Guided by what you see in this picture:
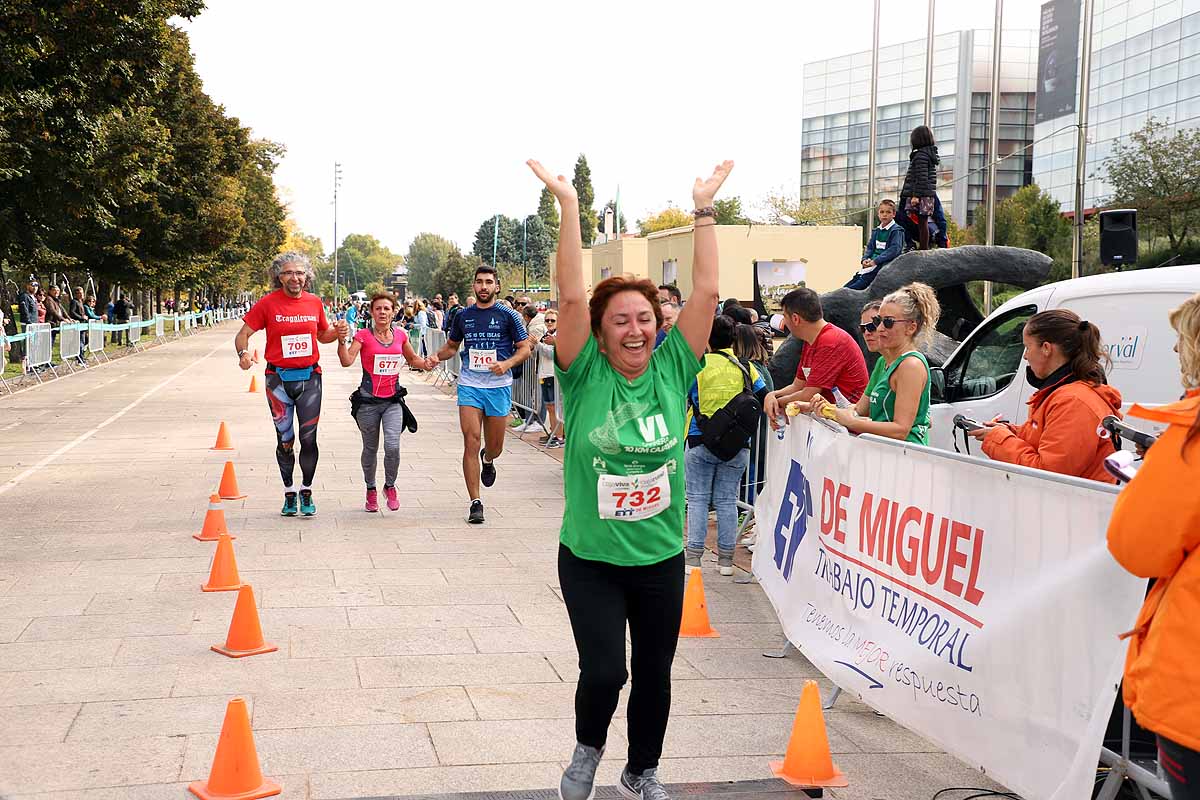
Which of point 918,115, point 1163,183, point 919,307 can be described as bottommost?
point 919,307

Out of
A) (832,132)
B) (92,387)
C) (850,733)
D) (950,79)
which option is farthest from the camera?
(832,132)

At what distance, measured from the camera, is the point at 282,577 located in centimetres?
798

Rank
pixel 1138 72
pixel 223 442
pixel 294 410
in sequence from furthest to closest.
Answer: pixel 1138 72 → pixel 223 442 → pixel 294 410

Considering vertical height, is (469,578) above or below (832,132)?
below

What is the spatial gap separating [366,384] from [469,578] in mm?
2785

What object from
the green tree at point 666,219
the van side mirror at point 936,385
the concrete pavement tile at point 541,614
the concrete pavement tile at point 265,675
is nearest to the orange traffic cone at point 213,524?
the concrete pavement tile at point 541,614

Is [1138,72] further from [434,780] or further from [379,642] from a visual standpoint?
[434,780]

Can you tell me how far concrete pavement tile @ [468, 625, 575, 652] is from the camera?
6.46 m

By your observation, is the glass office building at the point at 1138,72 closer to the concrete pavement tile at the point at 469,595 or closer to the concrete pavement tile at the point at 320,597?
the concrete pavement tile at the point at 469,595

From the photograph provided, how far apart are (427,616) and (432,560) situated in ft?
5.28

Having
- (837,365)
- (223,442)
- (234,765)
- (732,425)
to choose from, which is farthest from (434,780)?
(223,442)

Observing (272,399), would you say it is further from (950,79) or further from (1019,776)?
(950,79)

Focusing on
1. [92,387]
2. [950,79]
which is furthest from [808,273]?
[950,79]

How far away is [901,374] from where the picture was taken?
6203 millimetres
